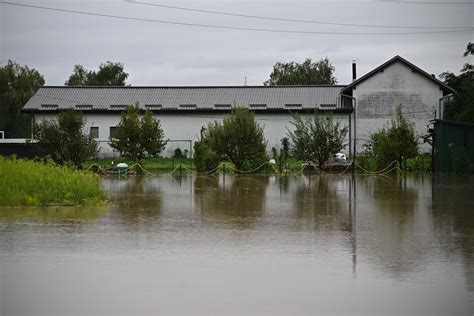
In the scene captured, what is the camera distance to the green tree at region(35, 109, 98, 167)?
41000 millimetres

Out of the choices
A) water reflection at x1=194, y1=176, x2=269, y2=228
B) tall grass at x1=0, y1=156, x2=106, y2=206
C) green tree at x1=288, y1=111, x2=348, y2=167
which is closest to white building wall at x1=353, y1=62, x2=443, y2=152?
green tree at x1=288, y1=111, x2=348, y2=167

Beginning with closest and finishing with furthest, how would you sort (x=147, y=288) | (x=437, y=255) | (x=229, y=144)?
(x=147, y=288), (x=437, y=255), (x=229, y=144)

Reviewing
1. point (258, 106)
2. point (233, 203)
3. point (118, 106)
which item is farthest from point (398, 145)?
point (118, 106)

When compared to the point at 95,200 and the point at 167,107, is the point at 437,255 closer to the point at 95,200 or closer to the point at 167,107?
the point at 95,200

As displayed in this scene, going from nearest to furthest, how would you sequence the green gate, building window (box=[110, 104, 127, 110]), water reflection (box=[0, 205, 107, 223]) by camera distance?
water reflection (box=[0, 205, 107, 223]) < the green gate < building window (box=[110, 104, 127, 110])

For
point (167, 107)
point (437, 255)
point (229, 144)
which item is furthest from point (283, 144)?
point (437, 255)

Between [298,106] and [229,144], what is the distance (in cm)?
1844

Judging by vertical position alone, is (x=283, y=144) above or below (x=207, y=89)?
below

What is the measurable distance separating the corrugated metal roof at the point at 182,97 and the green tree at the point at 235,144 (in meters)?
16.3

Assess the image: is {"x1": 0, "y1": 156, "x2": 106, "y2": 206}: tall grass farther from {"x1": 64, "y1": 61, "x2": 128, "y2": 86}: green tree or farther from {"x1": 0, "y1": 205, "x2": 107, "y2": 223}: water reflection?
{"x1": 64, "y1": 61, "x2": 128, "y2": 86}: green tree

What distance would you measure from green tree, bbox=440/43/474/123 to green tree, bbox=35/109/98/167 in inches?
894

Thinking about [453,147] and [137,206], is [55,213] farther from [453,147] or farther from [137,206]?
[453,147]

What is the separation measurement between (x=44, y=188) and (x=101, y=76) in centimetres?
7556

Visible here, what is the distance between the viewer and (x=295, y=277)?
351 inches
